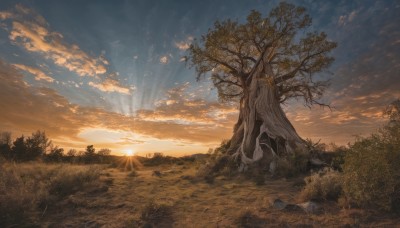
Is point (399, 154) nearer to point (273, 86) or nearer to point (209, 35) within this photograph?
point (273, 86)

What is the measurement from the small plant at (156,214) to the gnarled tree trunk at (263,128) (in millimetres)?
8427

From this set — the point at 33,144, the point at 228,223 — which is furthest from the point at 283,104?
the point at 33,144

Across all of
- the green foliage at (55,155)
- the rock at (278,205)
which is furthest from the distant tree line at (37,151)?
the rock at (278,205)

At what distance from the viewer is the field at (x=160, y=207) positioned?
673 cm

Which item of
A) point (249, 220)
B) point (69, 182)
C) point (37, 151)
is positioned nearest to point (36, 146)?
point (37, 151)

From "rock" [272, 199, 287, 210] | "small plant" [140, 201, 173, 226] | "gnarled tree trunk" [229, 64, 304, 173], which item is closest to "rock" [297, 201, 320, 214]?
"rock" [272, 199, 287, 210]

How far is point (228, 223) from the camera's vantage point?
6.93m

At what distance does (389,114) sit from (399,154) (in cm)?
185

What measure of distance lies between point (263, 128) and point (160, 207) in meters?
11.8

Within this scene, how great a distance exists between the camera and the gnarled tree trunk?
16703 millimetres

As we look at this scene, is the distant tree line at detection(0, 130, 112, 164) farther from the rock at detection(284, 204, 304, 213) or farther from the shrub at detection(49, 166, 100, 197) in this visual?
the rock at detection(284, 204, 304, 213)

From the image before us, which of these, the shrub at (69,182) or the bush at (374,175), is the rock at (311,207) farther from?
the shrub at (69,182)

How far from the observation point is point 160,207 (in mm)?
8180

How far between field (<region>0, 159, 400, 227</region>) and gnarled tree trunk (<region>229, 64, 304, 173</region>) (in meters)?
4.43
